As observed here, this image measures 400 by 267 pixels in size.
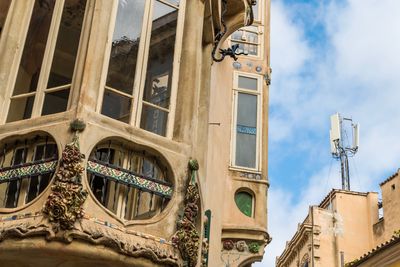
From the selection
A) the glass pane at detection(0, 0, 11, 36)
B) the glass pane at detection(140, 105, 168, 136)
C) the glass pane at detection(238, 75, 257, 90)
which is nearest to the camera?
the glass pane at detection(140, 105, 168, 136)

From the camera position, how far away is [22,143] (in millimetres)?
8336

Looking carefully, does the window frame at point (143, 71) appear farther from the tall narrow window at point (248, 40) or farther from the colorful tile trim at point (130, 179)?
the tall narrow window at point (248, 40)

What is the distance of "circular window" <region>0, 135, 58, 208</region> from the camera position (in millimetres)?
7922

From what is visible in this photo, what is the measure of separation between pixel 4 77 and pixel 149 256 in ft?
10.6

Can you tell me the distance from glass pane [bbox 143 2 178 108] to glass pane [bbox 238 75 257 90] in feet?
16.4

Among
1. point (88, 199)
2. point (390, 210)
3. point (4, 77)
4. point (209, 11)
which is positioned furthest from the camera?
point (390, 210)

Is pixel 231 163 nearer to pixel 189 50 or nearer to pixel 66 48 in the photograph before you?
pixel 189 50

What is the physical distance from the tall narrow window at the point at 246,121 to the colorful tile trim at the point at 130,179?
17.6ft

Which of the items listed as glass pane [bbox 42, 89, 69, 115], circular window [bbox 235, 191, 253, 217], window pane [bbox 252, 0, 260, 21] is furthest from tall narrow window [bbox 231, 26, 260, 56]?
glass pane [bbox 42, 89, 69, 115]

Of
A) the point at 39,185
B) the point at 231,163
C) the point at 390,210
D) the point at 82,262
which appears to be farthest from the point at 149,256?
the point at 390,210

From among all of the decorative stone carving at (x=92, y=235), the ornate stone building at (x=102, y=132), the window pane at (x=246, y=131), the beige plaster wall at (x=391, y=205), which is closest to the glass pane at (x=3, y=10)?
the ornate stone building at (x=102, y=132)

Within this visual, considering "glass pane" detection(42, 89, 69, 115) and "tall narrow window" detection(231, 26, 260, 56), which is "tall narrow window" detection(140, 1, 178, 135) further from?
"tall narrow window" detection(231, 26, 260, 56)

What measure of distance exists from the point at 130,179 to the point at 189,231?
105cm

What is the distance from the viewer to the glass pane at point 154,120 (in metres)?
8.79
